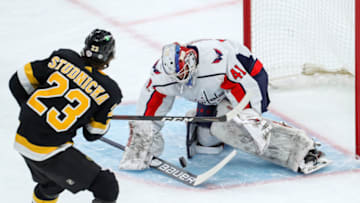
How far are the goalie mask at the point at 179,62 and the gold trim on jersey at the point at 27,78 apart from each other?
869 millimetres

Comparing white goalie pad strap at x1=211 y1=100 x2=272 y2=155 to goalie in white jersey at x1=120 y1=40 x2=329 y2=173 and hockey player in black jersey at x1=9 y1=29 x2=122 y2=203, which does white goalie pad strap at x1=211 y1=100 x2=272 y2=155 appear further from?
hockey player in black jersey at x1=9 y1=29 x2=122 y2=203

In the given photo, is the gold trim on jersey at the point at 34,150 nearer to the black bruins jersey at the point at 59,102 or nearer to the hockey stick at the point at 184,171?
the black bruins jersey at the point at 59,102

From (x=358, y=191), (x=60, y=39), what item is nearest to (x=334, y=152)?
(x=358, y=191)

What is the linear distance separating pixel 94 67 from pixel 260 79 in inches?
52.4

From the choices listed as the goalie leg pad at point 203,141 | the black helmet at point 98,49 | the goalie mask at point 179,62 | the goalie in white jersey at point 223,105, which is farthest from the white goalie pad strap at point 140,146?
the black helmet at point 98,49

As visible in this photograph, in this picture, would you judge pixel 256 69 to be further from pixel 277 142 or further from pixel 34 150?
pixel 34 150

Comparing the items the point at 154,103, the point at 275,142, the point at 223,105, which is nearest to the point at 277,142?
the point at 275,142

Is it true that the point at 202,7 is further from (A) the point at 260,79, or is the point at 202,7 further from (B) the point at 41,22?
(A) the point at 260,79

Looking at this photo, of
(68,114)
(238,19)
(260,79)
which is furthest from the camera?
(238,19)

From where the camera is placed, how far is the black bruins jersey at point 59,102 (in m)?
2.98

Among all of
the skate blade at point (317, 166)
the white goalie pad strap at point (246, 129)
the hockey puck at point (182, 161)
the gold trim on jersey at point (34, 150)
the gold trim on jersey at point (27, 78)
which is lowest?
the skate blade at point (317, 166)

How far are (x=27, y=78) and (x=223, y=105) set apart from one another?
1.43 metres

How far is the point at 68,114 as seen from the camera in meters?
2.98

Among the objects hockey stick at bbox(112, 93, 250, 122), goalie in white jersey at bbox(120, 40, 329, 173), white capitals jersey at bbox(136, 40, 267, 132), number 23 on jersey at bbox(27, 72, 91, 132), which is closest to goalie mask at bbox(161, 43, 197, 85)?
goalie in white jersey at bbox(120, 40, 329, 173)
